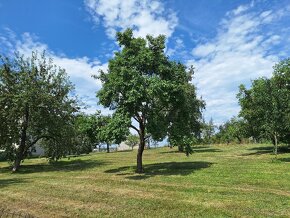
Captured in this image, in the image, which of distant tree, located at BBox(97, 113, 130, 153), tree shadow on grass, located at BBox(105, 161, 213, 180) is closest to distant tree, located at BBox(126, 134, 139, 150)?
tree shadow on grass, located at BBox(105, 161, 213, 180)

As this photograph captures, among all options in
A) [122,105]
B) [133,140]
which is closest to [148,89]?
[122,105]

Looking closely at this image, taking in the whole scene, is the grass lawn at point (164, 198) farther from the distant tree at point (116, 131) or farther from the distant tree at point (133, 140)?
the distant tree at point (133, 140)

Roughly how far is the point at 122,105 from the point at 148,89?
101 inches

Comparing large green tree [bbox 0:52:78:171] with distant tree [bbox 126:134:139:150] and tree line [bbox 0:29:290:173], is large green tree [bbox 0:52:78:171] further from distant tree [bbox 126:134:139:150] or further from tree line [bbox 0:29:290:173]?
distant tree [bbox 126:134:139:150]

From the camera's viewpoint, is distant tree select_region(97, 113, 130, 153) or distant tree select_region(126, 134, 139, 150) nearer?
distant tree select_region(97, 113, 130, 153)

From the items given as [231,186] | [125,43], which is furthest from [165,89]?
[231,186]

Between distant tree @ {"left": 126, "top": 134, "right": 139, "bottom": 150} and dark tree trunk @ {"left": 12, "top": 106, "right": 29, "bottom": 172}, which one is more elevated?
distant tree @ {"left": 126, "top": 134, "right": 139, "bottom": 150}

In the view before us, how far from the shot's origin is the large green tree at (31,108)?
111 feet

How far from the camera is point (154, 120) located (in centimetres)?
2519

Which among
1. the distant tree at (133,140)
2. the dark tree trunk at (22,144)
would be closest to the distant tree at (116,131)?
the dark tree trunk at (22,144)

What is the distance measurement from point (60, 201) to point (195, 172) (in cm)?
1246

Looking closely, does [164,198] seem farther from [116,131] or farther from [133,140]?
[133,140]

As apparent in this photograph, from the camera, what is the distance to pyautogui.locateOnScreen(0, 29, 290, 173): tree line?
24.8 m

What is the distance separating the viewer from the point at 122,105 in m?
25.5
